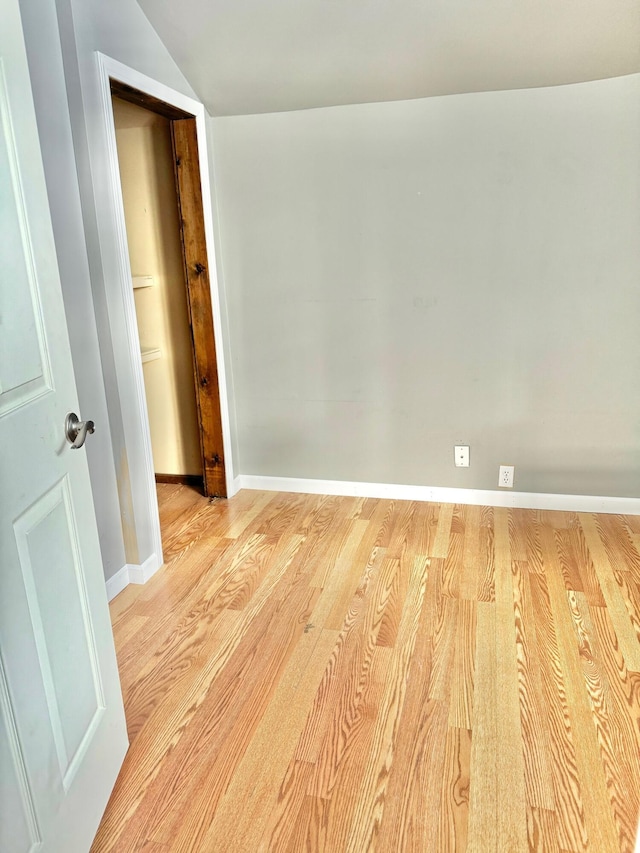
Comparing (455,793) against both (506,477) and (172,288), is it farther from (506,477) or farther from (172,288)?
(172,288)

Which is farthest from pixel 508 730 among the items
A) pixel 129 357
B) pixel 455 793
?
pixel 129 357

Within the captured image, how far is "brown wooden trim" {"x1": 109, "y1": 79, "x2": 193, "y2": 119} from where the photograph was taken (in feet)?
7.66

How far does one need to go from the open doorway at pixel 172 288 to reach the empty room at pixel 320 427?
2cm

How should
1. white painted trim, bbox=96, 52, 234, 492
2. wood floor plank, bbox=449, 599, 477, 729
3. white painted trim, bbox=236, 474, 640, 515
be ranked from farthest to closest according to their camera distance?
white painted trim, bbox=236, 474, 640, 515
white painted trim, bbox=96, 52, 234, 492
wood floor plank, bbox=449, 599, 477, 729

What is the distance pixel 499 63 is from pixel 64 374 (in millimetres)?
2261

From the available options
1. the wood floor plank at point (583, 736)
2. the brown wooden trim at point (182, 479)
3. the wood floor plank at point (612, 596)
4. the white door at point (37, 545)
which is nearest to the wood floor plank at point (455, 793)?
the wood floor plank at point (583, 736)

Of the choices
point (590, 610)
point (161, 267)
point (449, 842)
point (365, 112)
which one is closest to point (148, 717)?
point (449, 842)

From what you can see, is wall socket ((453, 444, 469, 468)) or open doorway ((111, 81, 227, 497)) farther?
wall socket ((453, 444, 469, 468))

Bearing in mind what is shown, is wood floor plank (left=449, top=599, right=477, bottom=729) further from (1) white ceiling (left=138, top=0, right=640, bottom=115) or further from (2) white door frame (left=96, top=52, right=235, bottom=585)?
(1) white ceiling (left=138, top=0, right=640, bottom=115)

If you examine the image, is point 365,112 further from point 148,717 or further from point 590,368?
point 148,717

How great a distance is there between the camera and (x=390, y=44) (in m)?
2.50

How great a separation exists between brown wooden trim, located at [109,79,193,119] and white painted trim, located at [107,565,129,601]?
74.2 inches

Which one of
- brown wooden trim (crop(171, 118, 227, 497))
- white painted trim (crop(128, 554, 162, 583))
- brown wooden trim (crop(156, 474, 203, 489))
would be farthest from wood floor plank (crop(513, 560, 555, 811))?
brown wooden trim (crop(156, 474, 203, 489))

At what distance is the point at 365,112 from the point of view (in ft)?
9.39
